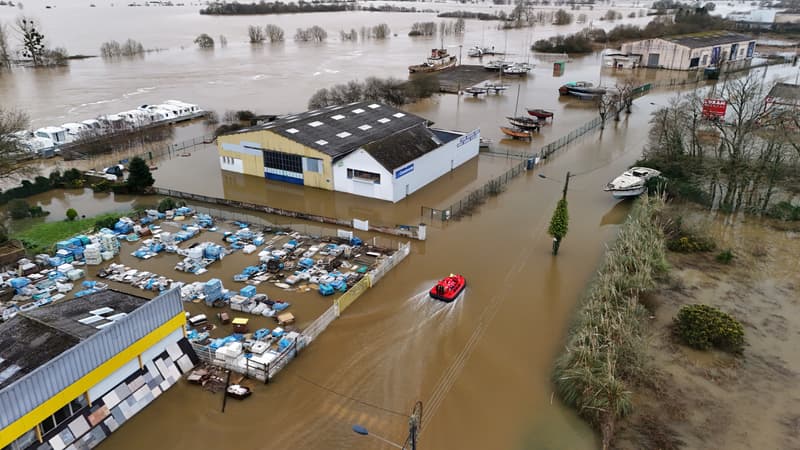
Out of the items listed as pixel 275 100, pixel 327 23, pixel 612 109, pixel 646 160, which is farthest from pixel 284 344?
pixel 327 23

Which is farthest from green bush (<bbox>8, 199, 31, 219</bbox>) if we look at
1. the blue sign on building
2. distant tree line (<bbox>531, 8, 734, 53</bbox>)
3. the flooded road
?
distant tree line (<bbox>531, 8, 734, 53</bbox>)

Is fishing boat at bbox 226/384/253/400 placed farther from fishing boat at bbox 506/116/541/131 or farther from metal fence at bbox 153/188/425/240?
fishing boat at bbox 506/116/541/131

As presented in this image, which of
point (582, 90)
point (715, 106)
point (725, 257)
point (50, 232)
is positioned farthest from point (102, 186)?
point (582, 90)

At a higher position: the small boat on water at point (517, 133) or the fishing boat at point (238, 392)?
the small boat on water at point (517, 133)

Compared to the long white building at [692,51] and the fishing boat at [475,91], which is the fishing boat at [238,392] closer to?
the fishing boat at [475,91]

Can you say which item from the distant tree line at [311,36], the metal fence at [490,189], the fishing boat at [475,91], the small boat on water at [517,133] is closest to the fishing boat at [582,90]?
the fishing boat at [475,91]

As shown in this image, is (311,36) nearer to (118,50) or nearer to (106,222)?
(118,50)

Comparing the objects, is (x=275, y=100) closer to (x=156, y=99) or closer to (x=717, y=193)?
(x=156, y=99)

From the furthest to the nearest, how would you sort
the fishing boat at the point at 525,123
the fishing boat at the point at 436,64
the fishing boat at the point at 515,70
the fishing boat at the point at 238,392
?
the fishing boat at the point at 436,64, the fishing boat at the point at 515,70, the fishing boat at the point at 525,123, the fishing boat at the point at 238,392
